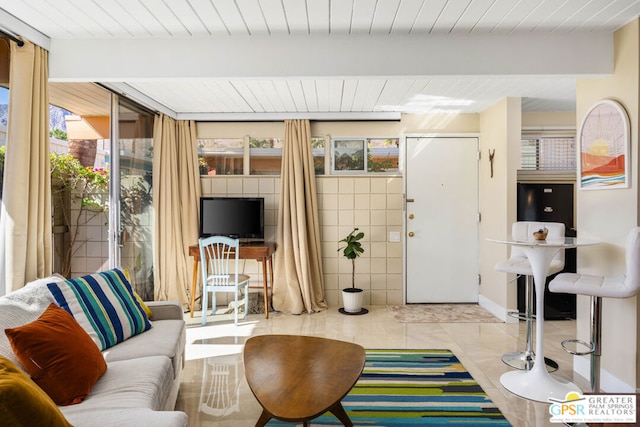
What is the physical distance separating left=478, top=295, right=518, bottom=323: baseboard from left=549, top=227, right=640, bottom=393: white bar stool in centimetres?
176

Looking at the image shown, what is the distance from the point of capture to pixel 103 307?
7.77 ft

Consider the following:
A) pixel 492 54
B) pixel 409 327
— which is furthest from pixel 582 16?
pixel 409 327

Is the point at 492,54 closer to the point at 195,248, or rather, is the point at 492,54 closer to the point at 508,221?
the point at 508,221

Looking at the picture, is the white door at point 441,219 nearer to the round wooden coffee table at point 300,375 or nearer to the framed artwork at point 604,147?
the framed artwork at point 604,147

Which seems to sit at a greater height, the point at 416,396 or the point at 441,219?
the point at 441,219

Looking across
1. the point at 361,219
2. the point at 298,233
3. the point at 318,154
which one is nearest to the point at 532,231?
the point at 361,219

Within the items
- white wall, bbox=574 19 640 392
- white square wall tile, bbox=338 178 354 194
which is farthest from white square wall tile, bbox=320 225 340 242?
white wall, bbox=574 19 640 392

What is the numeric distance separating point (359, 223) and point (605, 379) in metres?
2.94

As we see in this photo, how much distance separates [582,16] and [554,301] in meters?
2.99

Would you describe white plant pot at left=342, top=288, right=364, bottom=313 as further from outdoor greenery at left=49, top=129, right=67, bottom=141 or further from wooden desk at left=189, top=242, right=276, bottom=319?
outdoor greenery at left=49, top=129, right=67, bottom=141

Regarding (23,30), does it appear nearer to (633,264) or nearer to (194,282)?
(194,282)

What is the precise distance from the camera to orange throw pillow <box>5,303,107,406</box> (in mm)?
1691

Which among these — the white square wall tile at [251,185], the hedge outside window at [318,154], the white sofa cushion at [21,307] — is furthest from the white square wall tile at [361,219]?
the white sofa cushion at [21,307]

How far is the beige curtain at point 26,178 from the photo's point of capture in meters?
2.41
